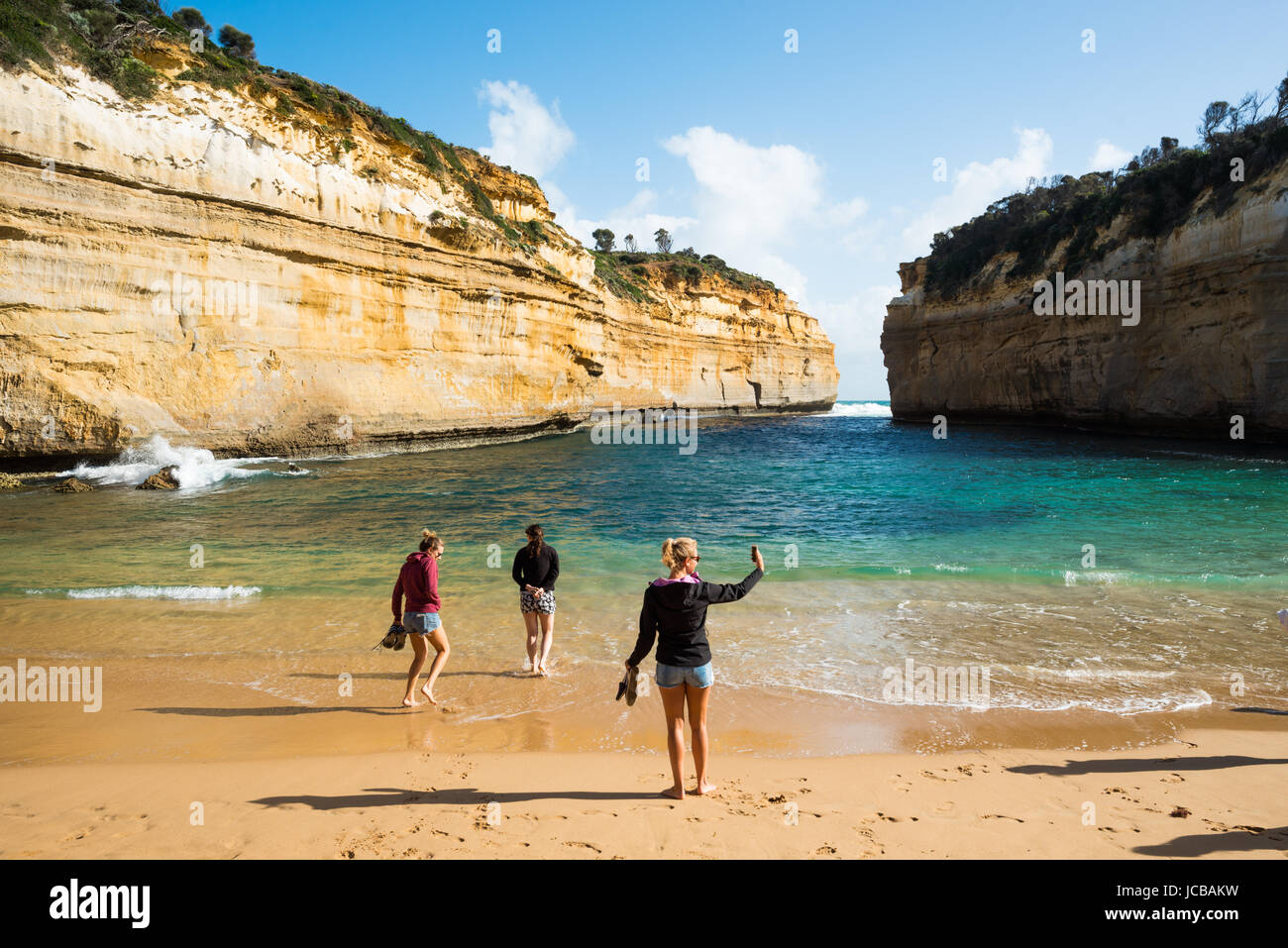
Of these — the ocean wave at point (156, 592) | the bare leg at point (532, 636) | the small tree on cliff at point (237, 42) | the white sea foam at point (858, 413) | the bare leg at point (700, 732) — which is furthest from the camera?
the white sea foam at point (858, 413)

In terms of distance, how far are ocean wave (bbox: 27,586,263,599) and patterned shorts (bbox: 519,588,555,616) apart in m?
4.60

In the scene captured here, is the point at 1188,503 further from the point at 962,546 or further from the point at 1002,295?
the point at 1002,295

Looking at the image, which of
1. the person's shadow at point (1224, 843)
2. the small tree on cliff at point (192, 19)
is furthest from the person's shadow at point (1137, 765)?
the small tree on cliff at point (192, 19)

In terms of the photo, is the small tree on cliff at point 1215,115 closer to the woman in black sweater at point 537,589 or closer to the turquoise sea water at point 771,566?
the turquoise sea water at point 771,566

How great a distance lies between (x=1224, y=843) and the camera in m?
3.45

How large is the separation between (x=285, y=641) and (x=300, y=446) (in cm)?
1807

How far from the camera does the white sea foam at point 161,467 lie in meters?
18.1

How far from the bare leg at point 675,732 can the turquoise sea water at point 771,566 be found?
2180mm

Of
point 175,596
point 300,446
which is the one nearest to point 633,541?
point 175,596

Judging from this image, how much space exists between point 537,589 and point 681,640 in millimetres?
2728

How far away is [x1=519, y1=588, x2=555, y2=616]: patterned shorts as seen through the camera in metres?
6.47

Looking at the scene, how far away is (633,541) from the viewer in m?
12.2

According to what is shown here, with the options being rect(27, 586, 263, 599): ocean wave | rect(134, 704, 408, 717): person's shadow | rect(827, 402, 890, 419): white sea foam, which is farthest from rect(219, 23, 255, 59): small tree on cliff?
rect(827, 402, 890, 419): white sea foam

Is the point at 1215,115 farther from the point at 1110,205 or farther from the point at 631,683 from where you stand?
the point at 631,683
